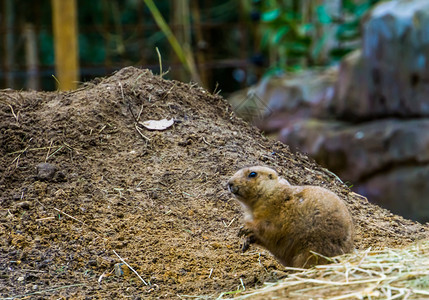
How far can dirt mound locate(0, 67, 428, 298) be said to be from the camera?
3.14 metres

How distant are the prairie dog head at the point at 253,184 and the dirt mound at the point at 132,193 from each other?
1.30 ft

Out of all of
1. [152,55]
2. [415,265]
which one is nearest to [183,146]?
[415,265]

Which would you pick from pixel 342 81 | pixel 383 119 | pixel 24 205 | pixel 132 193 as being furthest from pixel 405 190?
pixel 24 205

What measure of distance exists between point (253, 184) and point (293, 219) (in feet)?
0.95

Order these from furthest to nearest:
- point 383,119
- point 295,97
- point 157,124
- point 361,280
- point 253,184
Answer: point 295,97, point 383,119, point 157,124, point 253,184, point 361,280

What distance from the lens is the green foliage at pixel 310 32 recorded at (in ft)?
31.3

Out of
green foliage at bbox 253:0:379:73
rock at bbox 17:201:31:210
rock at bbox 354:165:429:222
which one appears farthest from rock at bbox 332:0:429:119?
rock at bbox 17:201:31:210

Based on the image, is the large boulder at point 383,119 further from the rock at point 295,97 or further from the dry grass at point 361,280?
the dry grass at point 361,280

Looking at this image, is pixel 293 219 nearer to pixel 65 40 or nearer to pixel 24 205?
pixel 24 205

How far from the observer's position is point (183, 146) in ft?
13.3

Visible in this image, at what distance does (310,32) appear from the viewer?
418 inches

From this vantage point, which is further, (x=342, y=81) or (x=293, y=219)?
(x=342, y=81)

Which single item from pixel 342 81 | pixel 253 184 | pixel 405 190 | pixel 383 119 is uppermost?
pixel 253 184

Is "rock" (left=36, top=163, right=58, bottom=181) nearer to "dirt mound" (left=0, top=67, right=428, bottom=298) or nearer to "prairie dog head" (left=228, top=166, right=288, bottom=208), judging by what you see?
"dirt mound" (left=0, top=67, right=428, bottom=298)
